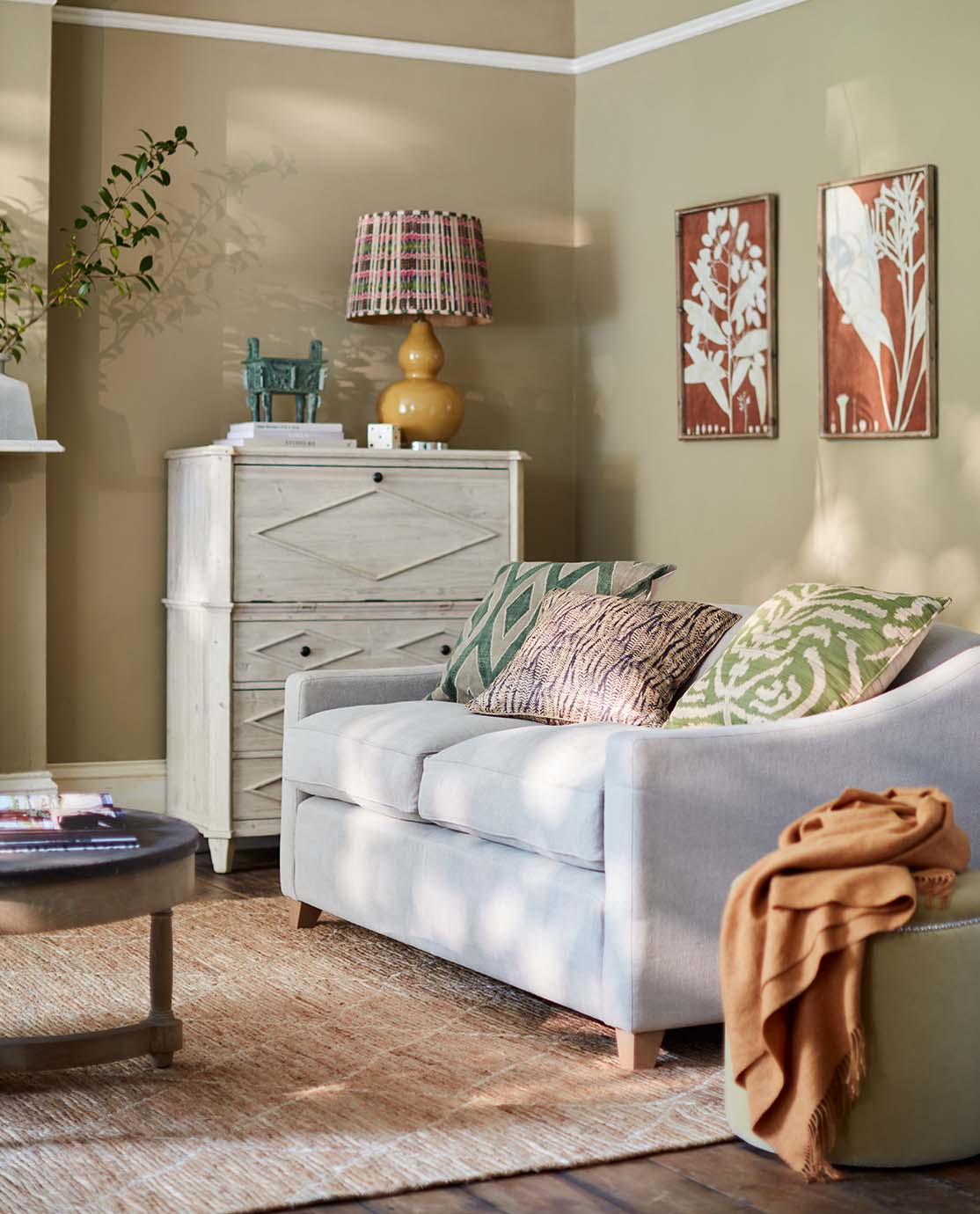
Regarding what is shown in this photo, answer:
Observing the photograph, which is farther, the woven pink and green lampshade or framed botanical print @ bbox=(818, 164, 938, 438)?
the woven pink and green lampshade

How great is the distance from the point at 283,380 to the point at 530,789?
222 centimetres

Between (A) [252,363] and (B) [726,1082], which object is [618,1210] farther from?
(A) [252,363]

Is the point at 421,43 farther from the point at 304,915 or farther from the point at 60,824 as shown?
the point at 60,824

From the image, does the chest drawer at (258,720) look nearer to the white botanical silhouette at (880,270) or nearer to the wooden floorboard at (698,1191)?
the white botanical silhouette at (880,270)

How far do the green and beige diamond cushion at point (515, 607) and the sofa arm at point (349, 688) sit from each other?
60 millimetres

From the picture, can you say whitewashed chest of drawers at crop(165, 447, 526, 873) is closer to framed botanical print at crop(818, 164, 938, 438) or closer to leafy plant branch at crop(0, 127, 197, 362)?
leafy plant branch at crop(0, 127, 197, 362)

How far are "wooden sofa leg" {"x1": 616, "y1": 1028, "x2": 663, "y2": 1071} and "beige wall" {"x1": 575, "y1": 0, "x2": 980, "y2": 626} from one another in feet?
5.48

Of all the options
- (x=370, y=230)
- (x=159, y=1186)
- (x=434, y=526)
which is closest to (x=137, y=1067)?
(x=159, y=1186)

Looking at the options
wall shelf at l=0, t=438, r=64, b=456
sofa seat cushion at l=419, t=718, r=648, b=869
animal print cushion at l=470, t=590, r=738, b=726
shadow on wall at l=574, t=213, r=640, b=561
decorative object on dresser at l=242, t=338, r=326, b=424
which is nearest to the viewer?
sofa seat cushion at l=419, t=718, r=648, b=869

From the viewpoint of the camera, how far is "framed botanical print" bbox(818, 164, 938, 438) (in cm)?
435

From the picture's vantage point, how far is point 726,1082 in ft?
8.77

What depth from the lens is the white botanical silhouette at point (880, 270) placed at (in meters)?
4.38

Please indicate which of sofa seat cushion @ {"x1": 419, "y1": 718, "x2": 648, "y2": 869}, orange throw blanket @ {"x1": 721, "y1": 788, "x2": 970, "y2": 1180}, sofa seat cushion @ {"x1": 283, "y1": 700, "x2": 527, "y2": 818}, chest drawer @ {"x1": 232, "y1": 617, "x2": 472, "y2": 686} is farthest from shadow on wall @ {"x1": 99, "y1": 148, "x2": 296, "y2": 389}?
orange throw blanket @ {"x1": 721, "y1": 788, "x2": 970, "y2": 1180}

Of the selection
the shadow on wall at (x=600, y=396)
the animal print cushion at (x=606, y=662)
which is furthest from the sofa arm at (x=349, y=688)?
the shadow on wall at (x=600, y=396)
